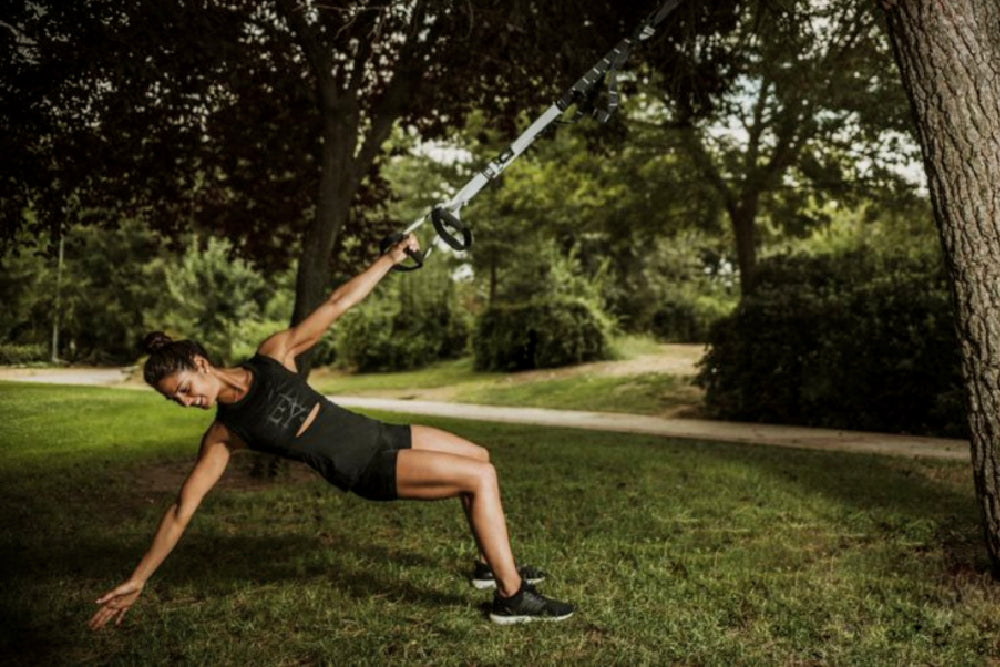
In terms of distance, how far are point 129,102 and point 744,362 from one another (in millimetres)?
9668

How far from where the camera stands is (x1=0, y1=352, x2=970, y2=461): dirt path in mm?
8234

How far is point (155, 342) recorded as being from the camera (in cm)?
343

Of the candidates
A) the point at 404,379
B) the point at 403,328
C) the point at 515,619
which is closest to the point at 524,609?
the point at 515,619

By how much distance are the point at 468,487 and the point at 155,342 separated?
1504mm

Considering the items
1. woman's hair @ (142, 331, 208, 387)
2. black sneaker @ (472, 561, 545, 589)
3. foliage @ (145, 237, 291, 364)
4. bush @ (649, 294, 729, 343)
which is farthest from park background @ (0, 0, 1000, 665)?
bush @ (649, 294, 729, 343)

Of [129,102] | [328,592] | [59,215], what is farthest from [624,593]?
[59,215]

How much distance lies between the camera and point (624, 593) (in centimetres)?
441

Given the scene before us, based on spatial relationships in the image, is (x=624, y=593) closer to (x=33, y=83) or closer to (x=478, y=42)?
(x=478, y=42)

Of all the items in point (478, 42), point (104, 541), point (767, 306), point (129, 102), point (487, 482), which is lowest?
point (104, 541)

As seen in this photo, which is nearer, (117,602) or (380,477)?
(117,602)

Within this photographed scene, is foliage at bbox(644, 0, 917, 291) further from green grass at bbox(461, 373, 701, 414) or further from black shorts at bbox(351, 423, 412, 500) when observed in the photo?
black shorts at bbox(351, 423, 412, 500)

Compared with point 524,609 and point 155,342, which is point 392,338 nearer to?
point 524,609

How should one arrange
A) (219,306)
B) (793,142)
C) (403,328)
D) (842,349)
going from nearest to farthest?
(842,349) → (793,142) → (219,306) → (403,328)

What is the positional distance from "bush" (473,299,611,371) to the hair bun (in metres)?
17.1
